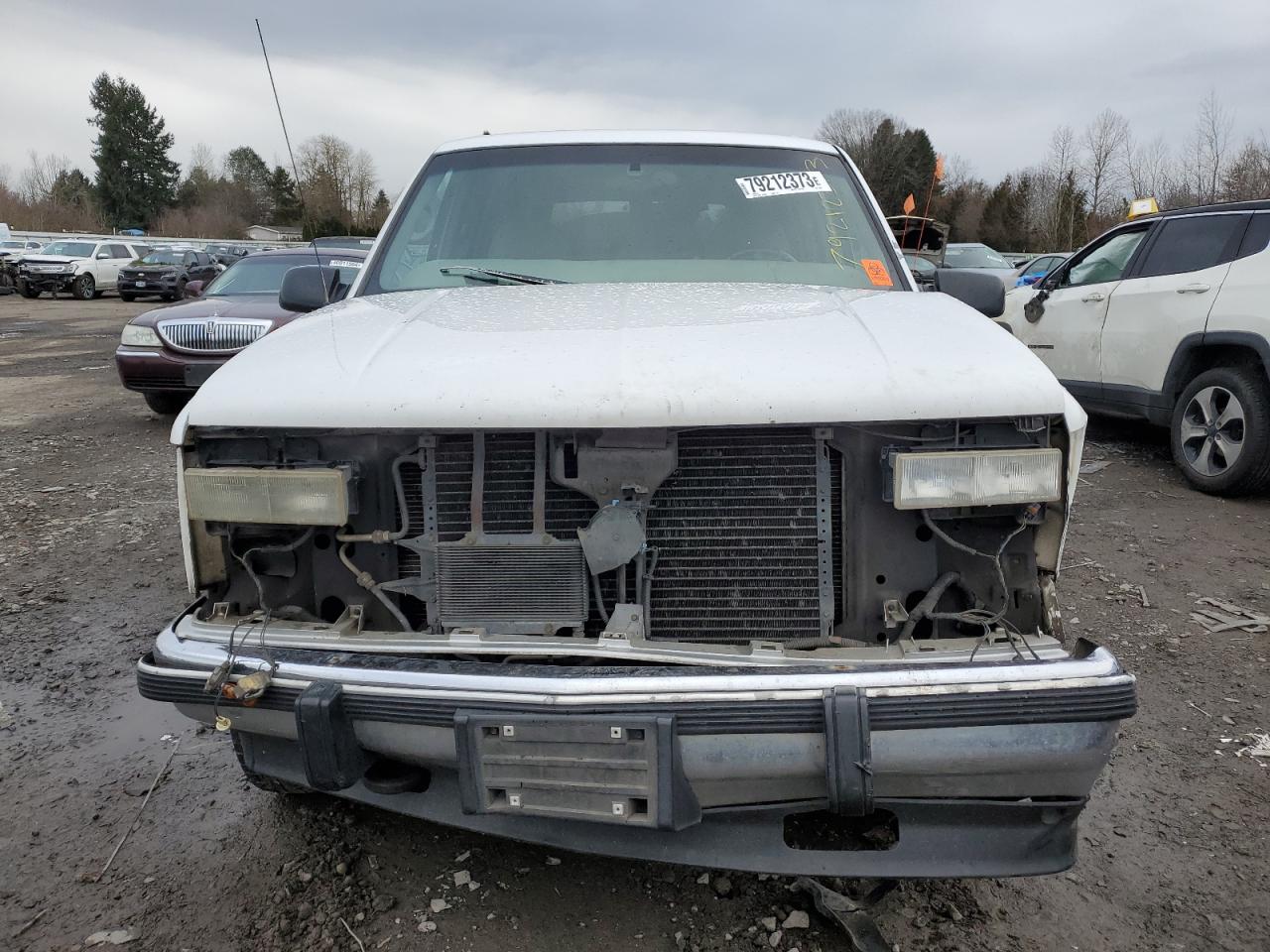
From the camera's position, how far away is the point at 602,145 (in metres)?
3.44

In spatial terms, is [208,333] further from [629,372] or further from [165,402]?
[629,372]

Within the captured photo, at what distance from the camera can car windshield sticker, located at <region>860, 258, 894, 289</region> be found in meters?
3.07

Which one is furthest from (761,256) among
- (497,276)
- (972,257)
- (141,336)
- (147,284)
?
(147,284)

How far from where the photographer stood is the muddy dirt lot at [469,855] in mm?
2158

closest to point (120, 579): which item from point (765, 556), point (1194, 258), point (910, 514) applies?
point (765, 556)

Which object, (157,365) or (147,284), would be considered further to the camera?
(147,284)

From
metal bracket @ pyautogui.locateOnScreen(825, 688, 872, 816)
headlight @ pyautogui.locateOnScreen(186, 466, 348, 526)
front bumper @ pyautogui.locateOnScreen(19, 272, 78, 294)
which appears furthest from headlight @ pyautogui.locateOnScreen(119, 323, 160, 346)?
front bumper @ pyautogui.locateOnScreen(19, 272, 78, 294)

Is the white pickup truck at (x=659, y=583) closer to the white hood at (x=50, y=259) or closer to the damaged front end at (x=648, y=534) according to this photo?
the damaged front end at (x=648, y=534)

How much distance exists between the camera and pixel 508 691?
185 centimetres

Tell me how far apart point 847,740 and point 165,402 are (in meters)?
8.66

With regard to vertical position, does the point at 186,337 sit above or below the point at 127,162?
below

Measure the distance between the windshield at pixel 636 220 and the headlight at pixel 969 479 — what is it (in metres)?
1.21

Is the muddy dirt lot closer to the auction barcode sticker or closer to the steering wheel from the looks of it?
the steering wheel

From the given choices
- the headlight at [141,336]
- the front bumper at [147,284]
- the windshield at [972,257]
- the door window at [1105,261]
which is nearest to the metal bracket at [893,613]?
the door window at [1105,261]
